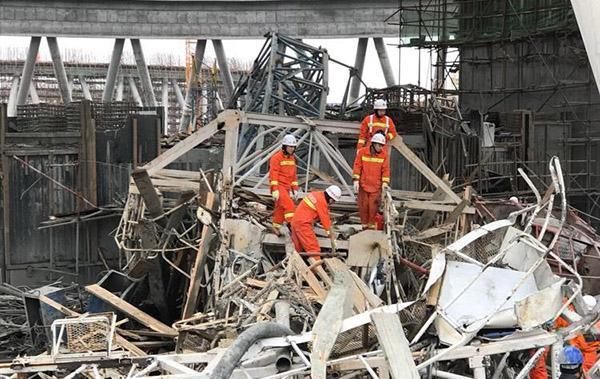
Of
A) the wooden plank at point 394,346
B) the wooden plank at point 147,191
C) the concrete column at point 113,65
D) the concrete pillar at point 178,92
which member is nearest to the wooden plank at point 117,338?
the wooden plank at point 147,191

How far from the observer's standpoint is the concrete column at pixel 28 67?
3628 cm

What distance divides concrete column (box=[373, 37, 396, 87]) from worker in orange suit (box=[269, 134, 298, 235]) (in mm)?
26168

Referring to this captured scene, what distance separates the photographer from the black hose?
6.82 metres

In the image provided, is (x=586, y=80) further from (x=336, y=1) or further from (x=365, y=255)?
(x=365, y=255)

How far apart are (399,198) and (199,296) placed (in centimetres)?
455

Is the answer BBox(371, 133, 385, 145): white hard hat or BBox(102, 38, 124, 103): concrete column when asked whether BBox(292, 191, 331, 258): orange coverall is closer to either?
BBox(371, 133, 385, 145): white hard hat

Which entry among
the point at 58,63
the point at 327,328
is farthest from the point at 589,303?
the point at 58,63

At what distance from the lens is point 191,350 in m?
10.2

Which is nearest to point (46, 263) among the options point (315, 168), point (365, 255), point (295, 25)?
point (315, 168)

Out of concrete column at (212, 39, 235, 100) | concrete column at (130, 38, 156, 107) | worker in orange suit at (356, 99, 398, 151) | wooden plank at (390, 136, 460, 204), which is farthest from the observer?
concrete column at (212, 39, 235, 100)

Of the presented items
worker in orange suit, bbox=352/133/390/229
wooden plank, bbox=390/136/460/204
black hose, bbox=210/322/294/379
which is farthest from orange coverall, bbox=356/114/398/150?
black hose, bbox=210/322/294/379

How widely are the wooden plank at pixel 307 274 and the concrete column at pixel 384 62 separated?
95.3ft

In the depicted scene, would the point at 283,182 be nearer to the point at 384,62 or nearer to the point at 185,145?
the point at 185,145

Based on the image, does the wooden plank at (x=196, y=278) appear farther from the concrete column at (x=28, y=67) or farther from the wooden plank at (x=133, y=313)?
the concrete column at (x=28, y=67)
